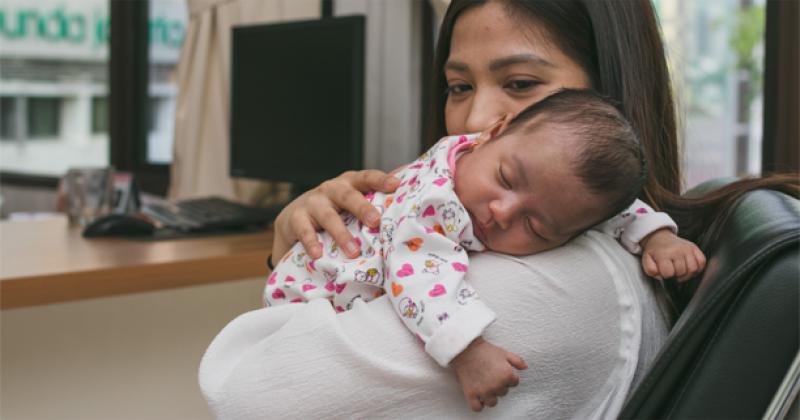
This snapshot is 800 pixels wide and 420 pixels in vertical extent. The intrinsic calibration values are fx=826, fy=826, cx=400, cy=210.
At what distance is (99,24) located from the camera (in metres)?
4.41

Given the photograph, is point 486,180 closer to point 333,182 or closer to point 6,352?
point 333,182

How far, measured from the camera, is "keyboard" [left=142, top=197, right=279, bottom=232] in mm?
2227

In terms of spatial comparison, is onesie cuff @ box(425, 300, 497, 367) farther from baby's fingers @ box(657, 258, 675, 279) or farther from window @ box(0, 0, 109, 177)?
window @ box(0, 0, 109, 177)

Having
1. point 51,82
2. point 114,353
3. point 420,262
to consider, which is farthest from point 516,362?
point 51,82

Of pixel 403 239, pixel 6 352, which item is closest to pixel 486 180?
pixel 403 239

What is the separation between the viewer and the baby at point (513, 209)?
0.85m

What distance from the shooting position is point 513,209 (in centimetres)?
89

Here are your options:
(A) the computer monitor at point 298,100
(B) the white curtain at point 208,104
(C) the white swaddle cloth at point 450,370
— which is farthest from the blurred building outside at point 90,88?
(C) the white swaddle cloth at point 450,370

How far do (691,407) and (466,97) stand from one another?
0.57m

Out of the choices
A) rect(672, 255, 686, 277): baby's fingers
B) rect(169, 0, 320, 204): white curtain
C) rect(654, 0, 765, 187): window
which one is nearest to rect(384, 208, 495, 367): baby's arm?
rect(672, 255, 686, 277): baby's fingers

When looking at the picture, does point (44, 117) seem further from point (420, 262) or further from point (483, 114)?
point (420, 262)

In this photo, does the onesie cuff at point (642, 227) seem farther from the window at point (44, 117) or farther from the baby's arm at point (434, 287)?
the window at point (44, 117)

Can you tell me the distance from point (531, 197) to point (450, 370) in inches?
8.7

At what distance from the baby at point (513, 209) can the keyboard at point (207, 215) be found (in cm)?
133
